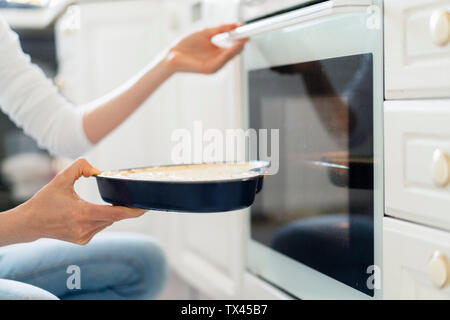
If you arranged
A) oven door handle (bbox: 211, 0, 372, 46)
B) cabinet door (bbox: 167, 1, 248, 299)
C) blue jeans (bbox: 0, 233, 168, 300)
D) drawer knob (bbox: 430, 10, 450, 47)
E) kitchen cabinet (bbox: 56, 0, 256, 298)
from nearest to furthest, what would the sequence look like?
drawer knob (bbox: 430, 10, 450, 47)
oven door handle (bbox: 211, 0, 372, 46)
blue jeans (bbox: 0, 233, 168, 300)
cabinet door (bbox: 167, 1, 248, 299)
kitchen cabinet (bbox: 56, 0, 256, 298)

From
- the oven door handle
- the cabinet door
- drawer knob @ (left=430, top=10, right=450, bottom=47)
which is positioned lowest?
the cabinet door

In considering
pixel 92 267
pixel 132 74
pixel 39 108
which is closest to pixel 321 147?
pixel 92 267

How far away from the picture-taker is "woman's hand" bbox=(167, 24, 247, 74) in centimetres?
97

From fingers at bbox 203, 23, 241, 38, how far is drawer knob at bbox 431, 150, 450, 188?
0.48 meters

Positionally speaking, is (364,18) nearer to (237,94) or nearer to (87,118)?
(237,94)

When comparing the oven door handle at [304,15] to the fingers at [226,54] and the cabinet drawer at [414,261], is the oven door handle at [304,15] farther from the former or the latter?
the cabinet drawer at [414,261]

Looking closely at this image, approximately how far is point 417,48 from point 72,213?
46cm

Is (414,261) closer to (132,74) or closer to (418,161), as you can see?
(418,161)

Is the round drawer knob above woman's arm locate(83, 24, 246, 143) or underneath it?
underneath

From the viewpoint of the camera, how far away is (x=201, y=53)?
1.00 meters

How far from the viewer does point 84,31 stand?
177cm

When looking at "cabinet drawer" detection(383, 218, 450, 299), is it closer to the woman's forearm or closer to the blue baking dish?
the blue baking dish

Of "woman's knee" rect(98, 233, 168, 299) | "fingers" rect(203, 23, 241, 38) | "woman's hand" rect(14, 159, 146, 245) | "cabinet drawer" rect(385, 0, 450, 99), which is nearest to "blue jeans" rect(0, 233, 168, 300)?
"woman's knee" rect(98, 233, 168, 299)

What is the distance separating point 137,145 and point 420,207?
1246 mm
